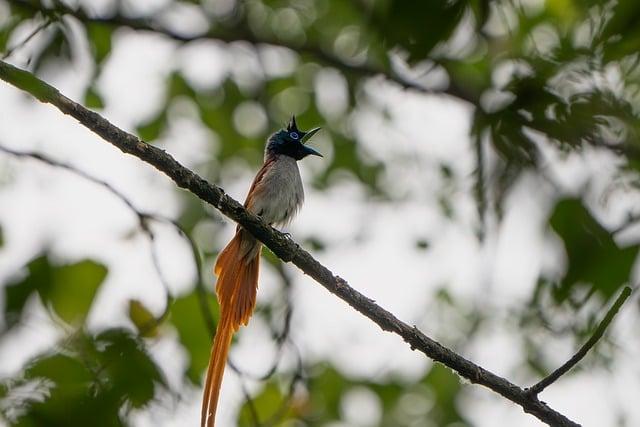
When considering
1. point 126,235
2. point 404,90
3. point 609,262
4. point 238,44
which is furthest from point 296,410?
point 609,262

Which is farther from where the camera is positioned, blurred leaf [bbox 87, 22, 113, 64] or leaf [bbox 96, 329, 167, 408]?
blurred leaf [bbox 87, 22, 113, 64]

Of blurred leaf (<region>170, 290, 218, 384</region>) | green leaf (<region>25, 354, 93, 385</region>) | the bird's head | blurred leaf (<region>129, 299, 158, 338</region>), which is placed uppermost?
green leaf (<region>25, 354, 93, 385</region>)

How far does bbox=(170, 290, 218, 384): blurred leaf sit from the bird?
0.61 feet

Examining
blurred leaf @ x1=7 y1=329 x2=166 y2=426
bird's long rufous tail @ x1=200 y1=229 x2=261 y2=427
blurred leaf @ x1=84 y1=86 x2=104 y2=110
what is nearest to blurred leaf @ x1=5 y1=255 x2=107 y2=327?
blurred leaf @ x1=7 y1=329 x2=166 y2=426

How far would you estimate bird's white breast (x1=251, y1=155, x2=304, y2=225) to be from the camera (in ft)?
16.2

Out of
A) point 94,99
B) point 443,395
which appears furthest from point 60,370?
point 443,395

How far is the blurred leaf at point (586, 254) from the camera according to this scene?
1.17 meters

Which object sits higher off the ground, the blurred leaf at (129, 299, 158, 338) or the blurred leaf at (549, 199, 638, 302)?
the blurred leaf at (549, 199, 638, 302)

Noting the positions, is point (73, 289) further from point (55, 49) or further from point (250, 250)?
point (250, 250)

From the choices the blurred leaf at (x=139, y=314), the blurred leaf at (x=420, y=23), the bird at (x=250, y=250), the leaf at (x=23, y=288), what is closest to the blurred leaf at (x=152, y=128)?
the bird at (x=250, y=250)

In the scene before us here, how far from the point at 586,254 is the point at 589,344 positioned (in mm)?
1024

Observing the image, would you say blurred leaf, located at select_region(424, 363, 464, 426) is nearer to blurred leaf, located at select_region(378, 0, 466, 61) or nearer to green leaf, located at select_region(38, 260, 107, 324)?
green leaf, located at select_region(38, 260, 107, 324)

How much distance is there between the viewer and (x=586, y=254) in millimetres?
1186

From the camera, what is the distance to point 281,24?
23.5 feet
